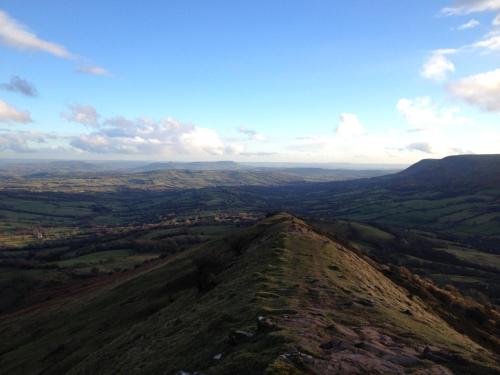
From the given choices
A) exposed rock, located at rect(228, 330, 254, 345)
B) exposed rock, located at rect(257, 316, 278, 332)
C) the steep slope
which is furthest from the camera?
exposed rock, located at rect(257, 316, 278, 332)

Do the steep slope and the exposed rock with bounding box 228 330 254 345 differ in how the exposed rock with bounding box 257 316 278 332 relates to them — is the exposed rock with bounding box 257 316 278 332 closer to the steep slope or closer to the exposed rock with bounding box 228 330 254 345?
the steep slope

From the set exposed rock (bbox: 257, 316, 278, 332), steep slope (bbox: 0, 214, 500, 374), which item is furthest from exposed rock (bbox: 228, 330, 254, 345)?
exposed rock (bbox: 257, 316, 278, 332)

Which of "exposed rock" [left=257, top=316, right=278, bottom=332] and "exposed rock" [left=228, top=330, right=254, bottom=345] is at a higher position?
"exposed rock" [left=257, top=316, right=278, bottom=332]

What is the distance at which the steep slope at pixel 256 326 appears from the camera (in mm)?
18266

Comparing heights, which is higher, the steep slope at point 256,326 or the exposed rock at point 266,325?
the exposed rock at point 266,325

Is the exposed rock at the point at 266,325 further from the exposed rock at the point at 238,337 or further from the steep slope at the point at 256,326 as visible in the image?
the exposed rock at the point at 238,337

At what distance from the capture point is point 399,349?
65.2ft

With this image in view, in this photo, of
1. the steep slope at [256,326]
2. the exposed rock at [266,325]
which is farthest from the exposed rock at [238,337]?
the exposed rock at [266,325]

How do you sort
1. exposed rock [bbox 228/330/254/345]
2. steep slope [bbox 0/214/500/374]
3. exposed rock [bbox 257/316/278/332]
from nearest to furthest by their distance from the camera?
1. steep slope [bbox 0/214/500/374]
2. exposed rock [bbox 228/330/254/345]
3. exposed rock [bbox 257/316/278/332]

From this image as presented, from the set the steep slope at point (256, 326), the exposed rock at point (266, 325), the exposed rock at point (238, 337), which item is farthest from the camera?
the exposed rock at point (266, 325)

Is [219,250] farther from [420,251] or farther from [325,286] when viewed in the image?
[420,251]

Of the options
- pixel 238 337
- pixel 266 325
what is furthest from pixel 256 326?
pixel 238 337

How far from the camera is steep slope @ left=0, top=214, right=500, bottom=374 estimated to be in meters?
18.3

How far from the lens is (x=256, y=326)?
875 inches
